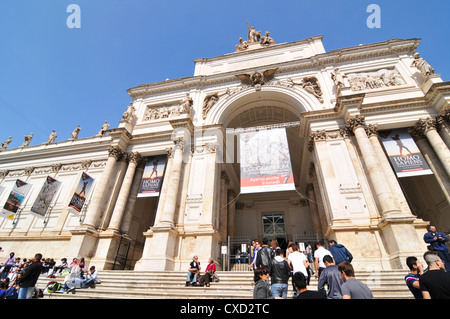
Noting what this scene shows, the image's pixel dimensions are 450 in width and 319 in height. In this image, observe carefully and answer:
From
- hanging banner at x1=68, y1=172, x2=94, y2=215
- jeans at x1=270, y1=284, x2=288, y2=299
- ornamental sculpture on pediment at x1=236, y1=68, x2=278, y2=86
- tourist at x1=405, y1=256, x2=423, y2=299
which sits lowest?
jeans at x1=270, y1=284, x2=288, y2=299

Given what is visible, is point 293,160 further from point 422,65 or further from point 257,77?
point 422,65

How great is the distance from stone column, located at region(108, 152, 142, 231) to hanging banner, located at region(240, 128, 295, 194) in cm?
756

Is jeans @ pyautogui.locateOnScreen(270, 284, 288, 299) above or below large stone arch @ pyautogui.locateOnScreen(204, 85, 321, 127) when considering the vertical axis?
below

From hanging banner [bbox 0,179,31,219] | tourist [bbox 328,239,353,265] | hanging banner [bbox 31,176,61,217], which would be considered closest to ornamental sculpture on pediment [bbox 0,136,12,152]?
hanging banner [bbox 0,179,31,219]

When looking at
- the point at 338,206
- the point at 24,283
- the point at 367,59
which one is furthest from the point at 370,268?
the point at 367,59

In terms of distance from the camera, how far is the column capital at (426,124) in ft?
37.8

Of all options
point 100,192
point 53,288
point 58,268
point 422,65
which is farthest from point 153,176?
point 422,65

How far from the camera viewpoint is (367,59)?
15.4 m

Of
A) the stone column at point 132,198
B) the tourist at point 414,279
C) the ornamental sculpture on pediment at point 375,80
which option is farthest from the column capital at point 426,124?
the stone column at point 132,198

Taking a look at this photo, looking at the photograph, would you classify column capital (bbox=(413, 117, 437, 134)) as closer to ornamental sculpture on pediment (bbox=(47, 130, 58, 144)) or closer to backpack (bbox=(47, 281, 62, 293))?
backpack (bbox=(47, 281, 62, 293))

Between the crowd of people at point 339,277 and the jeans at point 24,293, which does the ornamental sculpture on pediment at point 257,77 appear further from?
the jeans at point 24,293

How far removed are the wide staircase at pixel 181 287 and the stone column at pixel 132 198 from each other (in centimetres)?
409

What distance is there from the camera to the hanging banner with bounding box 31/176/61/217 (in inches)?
532
